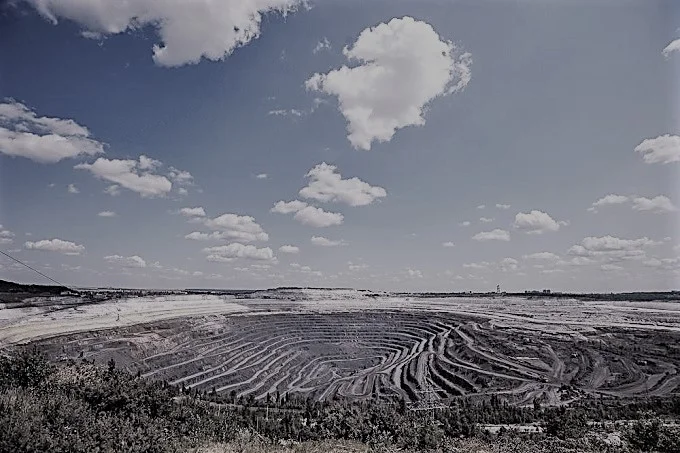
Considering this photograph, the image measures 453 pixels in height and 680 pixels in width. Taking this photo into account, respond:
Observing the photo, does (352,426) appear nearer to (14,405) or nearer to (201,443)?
(201,443)

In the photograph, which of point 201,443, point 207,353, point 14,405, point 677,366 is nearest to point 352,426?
point 201,443

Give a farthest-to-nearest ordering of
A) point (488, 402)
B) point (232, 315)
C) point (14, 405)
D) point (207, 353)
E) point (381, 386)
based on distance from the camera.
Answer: point (232, 315) < point (207, 353) < point (381, 386) < point (488, 402) < point (14, 405)

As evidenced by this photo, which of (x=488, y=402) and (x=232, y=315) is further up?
(x=232, y=315)

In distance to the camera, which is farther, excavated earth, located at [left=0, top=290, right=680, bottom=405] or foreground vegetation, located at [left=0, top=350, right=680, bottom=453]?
excavated earth, located at [left=0, top=290, right=680, bottom=405]

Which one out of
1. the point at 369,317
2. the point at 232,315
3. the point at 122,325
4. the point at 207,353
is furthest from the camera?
the point at 369,317

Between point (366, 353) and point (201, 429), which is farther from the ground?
point (201, 429)

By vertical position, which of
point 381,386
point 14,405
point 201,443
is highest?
point 14,405

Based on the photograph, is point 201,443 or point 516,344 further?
point 516,344

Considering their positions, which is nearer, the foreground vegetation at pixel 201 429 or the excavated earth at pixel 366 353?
the foreground vegetation at pixel 201 429

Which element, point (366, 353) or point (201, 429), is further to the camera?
point (366, 353)
